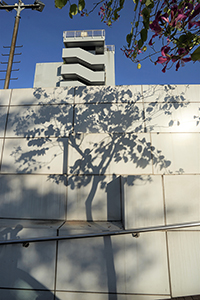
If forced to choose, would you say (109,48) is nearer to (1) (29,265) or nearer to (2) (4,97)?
(2) (4,97)

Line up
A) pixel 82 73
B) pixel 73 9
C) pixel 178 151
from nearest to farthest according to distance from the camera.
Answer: pixel 73 9 < pixel 178 151 < pixel 82 73

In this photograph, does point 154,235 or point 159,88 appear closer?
point 154,235

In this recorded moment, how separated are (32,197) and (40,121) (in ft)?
7.84

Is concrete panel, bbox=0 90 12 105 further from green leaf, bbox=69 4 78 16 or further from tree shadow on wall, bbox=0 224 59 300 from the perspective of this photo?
green leaf, bbox=69 4 78 16

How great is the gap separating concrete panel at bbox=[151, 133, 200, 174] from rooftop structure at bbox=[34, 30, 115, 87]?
26.4 m

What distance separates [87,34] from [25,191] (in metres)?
33.2

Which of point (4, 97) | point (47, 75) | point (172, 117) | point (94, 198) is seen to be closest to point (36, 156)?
point (94, 198)

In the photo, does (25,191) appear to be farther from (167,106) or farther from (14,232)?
(167,106)

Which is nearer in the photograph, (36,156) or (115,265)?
(115,265)

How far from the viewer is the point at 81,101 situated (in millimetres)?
5637

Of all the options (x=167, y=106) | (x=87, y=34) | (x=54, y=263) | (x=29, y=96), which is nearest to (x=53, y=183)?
(x=54, y=263)

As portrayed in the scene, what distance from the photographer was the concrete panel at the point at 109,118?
5.41 metres

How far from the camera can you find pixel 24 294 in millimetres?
3098

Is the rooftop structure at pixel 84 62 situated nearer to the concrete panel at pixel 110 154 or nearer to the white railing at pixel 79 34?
the white railing at pixel 79 34
